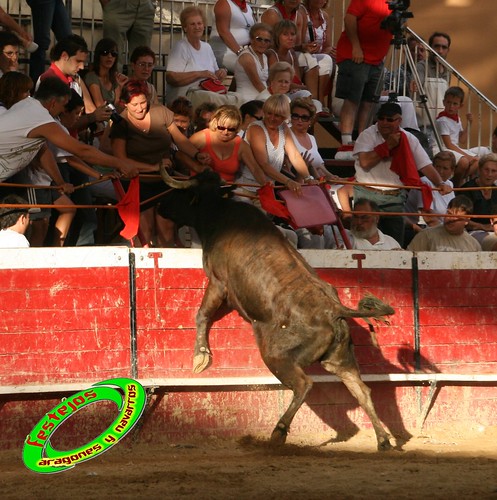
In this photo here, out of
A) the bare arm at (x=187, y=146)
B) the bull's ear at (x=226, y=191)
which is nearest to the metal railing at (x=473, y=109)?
the bare arm at (x=187, y=146)

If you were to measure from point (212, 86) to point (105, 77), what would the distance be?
3.59 ft

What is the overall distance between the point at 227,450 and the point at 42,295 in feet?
5.42

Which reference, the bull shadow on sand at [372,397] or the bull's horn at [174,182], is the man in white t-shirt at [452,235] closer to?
the bull shadow on sand at [372,397]

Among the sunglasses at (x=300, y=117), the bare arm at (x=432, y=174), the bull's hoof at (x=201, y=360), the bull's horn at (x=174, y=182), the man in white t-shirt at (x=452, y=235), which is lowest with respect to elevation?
the bull's hoof at (x=201, y=360)

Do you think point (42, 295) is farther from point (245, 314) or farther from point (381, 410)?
point (381, 410)

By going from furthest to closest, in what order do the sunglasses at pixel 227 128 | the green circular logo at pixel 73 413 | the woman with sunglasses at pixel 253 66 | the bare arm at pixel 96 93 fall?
the woman with sunglasses at pixel 253 66 → the bare arm at pixel 96 93 → the sunglasses at pixel 227 128 → the green circular logo at pixel 73 413

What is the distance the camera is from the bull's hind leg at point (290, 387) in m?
7.83

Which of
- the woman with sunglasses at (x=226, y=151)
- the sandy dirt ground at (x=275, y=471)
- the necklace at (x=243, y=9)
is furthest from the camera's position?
the necklace at (x=243, y=9)

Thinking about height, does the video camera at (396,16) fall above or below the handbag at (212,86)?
above

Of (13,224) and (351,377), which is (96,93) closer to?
(13,224)

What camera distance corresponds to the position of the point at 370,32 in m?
11.9

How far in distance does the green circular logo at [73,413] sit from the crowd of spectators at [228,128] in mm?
1209

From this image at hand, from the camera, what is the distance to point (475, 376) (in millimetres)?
9234

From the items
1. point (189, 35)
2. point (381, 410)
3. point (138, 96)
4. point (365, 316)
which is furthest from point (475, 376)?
point (189, 35)
